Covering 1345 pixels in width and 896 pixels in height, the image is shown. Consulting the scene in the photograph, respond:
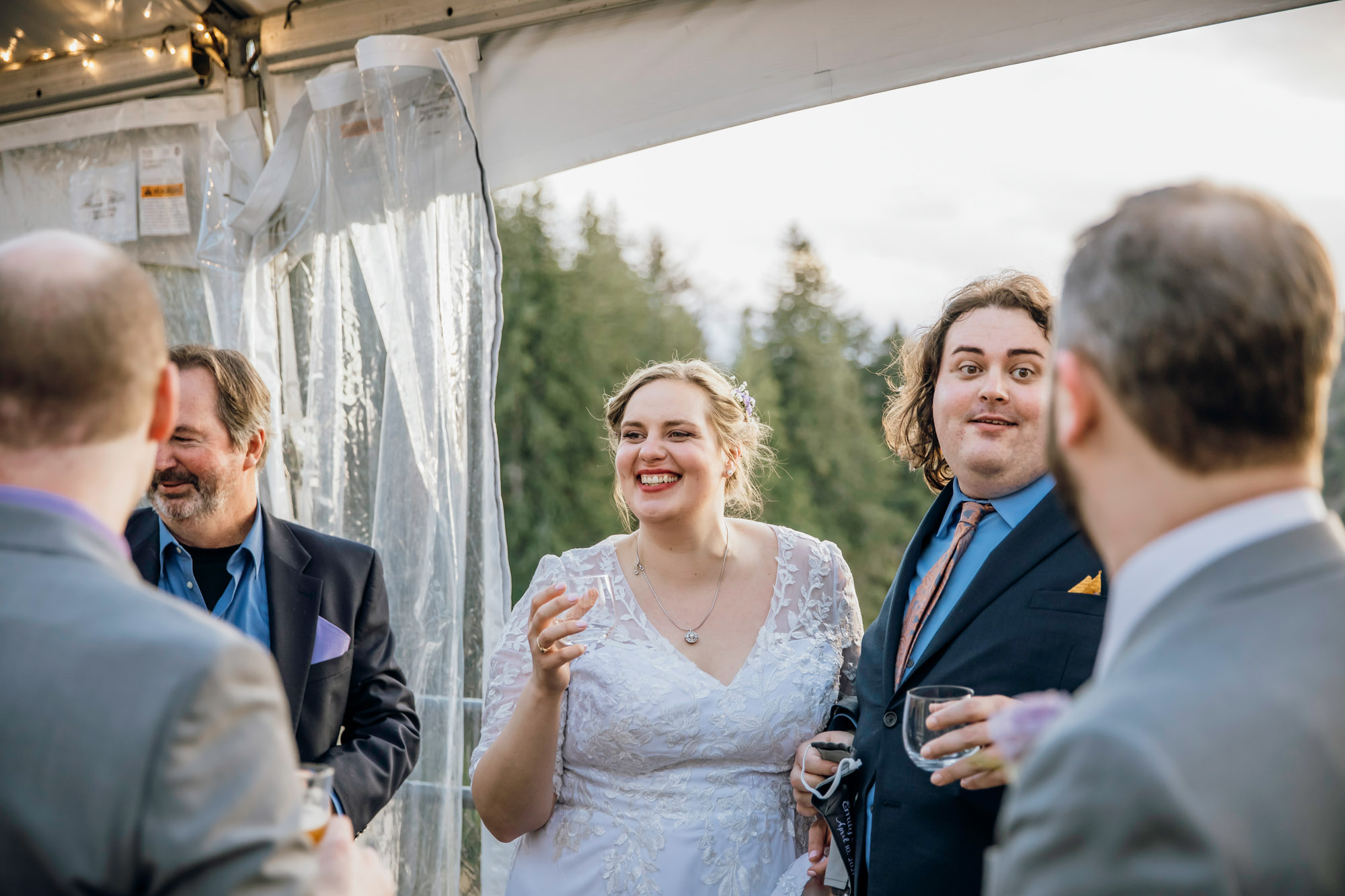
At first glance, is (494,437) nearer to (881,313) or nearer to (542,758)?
(542,758)

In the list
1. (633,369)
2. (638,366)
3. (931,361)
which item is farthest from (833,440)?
(931,361)

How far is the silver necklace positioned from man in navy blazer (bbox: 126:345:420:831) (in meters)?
0.81

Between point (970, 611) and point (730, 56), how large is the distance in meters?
1.93

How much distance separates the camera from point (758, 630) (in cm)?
295

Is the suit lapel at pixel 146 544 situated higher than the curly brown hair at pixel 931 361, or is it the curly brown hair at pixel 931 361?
the curly brown hair at pixel 931 361

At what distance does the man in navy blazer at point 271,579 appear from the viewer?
269 centimetres

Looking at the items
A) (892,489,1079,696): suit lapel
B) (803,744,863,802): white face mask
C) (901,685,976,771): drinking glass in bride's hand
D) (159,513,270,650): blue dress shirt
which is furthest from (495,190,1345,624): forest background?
(901,685,976,771): drinking glass in bride's hand

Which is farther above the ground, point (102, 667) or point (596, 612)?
point (102, 667)

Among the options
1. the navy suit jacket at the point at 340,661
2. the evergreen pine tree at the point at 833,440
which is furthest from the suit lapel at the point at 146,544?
the evergreen pine tree at the point at 833,440

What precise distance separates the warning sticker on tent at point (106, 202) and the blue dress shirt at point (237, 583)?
155cm

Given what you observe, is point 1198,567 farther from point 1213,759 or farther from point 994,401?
point 994,401

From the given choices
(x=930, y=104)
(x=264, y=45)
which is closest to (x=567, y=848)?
(x=264, y=45)

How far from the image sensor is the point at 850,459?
117 feet

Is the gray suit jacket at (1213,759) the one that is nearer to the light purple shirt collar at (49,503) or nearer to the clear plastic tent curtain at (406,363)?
the light purple shirt collar at (49,503)
